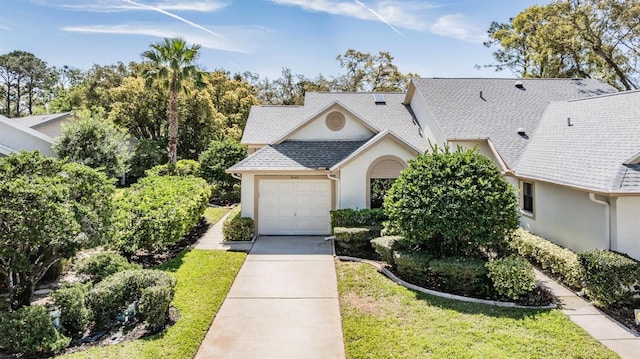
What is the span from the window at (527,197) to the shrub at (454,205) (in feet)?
17.2

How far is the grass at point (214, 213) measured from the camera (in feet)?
63.9

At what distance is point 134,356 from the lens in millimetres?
6566

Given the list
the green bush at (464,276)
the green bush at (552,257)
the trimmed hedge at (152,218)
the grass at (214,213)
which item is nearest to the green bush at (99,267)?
the trimmed hedge at (152,218)

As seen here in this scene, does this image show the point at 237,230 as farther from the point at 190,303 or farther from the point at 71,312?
the point at 71,312

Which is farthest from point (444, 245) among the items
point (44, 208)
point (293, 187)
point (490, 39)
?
point (490, 39)

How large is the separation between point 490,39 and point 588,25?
13.6 m

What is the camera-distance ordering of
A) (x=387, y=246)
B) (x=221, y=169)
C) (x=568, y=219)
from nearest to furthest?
(x=387, y=246)
(x=568, y=219)
(x=221, y=169)

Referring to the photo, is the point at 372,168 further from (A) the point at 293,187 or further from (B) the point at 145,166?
(B) the point at 145,166

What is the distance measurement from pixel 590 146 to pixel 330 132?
1031cm

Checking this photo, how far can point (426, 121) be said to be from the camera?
19.7 meters

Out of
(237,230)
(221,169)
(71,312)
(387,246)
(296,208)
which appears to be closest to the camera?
(71,312)

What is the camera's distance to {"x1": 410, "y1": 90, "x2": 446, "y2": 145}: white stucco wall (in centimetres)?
1822

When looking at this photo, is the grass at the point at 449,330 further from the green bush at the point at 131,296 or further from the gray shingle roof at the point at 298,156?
the gray shingle roof at the point at 298,156

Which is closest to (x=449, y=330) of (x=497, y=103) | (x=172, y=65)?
(x=497, y=103)
